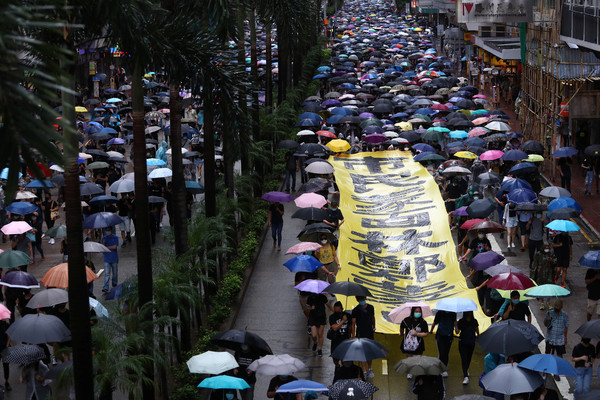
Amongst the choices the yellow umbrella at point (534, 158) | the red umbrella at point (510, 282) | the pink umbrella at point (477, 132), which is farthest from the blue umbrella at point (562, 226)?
the pink umbrella at point (477, 132)

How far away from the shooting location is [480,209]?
21906 millimetres

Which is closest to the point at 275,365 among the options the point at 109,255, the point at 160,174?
the point at 109,255

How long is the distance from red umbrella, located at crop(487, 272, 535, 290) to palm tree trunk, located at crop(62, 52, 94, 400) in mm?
7193

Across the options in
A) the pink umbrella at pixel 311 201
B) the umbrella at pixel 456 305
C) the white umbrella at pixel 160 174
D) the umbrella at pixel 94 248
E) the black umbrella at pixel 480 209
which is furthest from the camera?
the white umbrella at pixel 160 174

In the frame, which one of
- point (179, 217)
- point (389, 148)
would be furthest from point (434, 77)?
point (179, 217)

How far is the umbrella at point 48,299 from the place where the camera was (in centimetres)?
1556

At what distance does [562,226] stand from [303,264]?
561 centimetres

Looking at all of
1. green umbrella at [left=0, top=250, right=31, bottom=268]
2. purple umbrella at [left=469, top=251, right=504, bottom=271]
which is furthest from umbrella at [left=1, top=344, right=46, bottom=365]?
purple umbrella at [left=469, top=251, right=504, bottom=271]

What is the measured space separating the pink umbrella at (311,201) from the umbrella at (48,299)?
25.5 feet

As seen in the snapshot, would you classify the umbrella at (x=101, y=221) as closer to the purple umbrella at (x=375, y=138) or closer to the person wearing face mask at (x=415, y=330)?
the person wearing face mask at (x=415, y=330)

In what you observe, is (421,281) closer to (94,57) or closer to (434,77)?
(434,77)

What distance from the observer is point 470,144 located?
3117 cm

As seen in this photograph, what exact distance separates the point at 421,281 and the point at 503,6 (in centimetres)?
1947

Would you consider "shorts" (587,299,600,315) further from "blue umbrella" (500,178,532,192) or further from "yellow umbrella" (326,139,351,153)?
"yellow umbrella" (326,139,351,153)
